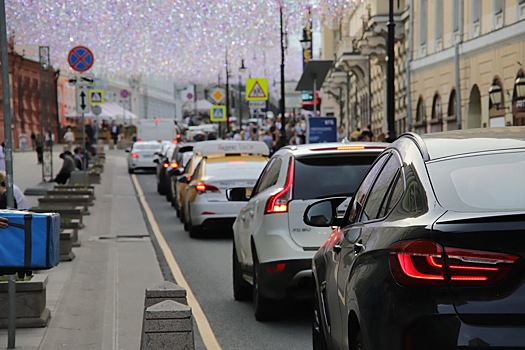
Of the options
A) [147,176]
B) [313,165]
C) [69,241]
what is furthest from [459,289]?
[147,176]

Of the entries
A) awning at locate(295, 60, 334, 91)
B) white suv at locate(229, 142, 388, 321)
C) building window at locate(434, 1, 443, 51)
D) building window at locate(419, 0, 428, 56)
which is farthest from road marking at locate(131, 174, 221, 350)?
building window at locate(419, 0, 428, 56)

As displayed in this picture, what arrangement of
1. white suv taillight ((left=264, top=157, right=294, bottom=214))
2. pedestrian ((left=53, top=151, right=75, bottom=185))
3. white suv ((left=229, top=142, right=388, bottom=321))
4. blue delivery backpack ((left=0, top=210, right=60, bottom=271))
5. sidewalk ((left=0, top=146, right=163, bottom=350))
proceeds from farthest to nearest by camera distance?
pedestrian ((left=53, top=151, right=75, bottom=185)) < white suv taillight ((left=264, top=157, right=294, bottom=214)) < white suv ((left=229, top=142, right=388, bottom=321)) < sidewalk ((left=0, top=146, right=163, bottom=350)) < blue delivery backpack ((left=0, top=210, right=60, bottom=271))

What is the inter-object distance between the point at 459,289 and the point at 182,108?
143947 mm

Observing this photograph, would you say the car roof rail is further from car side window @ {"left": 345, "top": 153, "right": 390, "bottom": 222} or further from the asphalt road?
the asphalt road

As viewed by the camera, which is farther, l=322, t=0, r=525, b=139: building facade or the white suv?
l=322, t=0, r=525, b=139: building facade

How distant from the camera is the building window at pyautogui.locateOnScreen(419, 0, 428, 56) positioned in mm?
41906

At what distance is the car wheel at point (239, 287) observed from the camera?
12.2 m

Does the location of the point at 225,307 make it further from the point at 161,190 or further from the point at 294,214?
the point at 161,190

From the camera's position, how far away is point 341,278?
6082 mm

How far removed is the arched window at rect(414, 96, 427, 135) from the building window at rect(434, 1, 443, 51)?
2.96 m

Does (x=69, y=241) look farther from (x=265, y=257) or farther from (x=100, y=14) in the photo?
(x=100, y=14)

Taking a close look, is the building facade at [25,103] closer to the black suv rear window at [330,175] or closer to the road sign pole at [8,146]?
the black suv rear window at [330,175]

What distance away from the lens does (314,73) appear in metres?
28.9

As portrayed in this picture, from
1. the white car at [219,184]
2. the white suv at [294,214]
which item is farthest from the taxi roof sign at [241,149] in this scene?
the white suv at [294,214]
